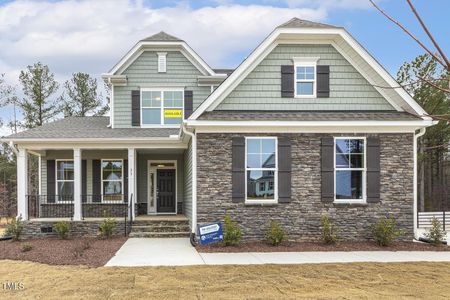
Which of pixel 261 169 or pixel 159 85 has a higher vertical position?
pixel 159 85

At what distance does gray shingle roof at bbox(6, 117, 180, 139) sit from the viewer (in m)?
15.6

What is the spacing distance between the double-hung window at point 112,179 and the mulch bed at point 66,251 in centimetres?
335

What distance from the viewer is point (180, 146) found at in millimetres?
16078

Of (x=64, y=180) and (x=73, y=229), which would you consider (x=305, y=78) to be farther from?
(x=64, y=180)

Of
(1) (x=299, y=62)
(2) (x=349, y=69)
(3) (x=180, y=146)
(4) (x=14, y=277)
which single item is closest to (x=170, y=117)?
(3) (x=180, y=146)

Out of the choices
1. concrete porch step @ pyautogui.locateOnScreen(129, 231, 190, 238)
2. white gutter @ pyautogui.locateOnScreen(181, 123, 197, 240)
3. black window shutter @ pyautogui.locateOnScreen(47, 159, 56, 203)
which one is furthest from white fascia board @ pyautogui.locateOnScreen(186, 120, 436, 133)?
black window shutter @ pyautogui.locateOnScreen(47, 159, 56, 203)

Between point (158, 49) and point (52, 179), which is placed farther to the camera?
point (52, 179)

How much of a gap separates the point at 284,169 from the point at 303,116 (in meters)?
1.62

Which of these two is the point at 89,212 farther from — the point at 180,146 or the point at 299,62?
the point at 299,62

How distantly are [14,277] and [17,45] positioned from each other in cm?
2257

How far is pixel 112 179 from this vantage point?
17906 mm

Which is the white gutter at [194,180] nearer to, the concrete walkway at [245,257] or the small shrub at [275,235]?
the concrete walkway at [245,257]

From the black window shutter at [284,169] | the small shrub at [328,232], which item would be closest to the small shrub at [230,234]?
the black window shutter at [284,169]

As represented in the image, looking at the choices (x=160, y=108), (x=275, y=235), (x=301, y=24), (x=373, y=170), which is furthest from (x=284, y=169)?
(x=160, y=108)
